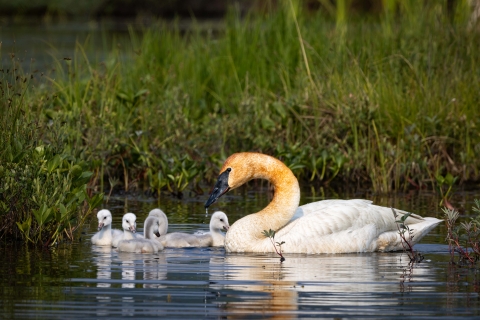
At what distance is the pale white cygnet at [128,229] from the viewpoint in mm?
Answer: 9612

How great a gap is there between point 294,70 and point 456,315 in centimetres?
909

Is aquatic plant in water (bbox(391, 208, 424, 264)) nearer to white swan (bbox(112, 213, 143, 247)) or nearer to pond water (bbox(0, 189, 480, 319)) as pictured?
pond water (bbox(0, 189, 480, 319))

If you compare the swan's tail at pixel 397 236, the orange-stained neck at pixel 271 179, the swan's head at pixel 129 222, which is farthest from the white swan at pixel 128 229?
the swan's tail at pixel 397 236

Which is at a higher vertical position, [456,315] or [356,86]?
[356,86]

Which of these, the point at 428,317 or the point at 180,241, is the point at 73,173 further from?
the point at 428,317

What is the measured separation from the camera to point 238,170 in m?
9.47

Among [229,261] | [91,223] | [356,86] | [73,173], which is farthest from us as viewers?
[356,86]

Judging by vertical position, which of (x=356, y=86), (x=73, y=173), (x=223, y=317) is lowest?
(x=223, y=317)

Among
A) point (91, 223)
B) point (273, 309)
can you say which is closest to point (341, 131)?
point (91, 223)

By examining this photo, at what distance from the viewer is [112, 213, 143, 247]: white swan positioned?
9609mm

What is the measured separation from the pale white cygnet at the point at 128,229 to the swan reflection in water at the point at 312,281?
3.28 ft

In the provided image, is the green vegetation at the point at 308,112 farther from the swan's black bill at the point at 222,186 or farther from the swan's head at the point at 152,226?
the swan's black bill at the point at 222,186

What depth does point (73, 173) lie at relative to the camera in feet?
Answer: 31.2

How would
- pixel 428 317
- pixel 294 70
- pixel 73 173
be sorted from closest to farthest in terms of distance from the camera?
pixel 428 317
pixel 73 173
pixel 294 70
